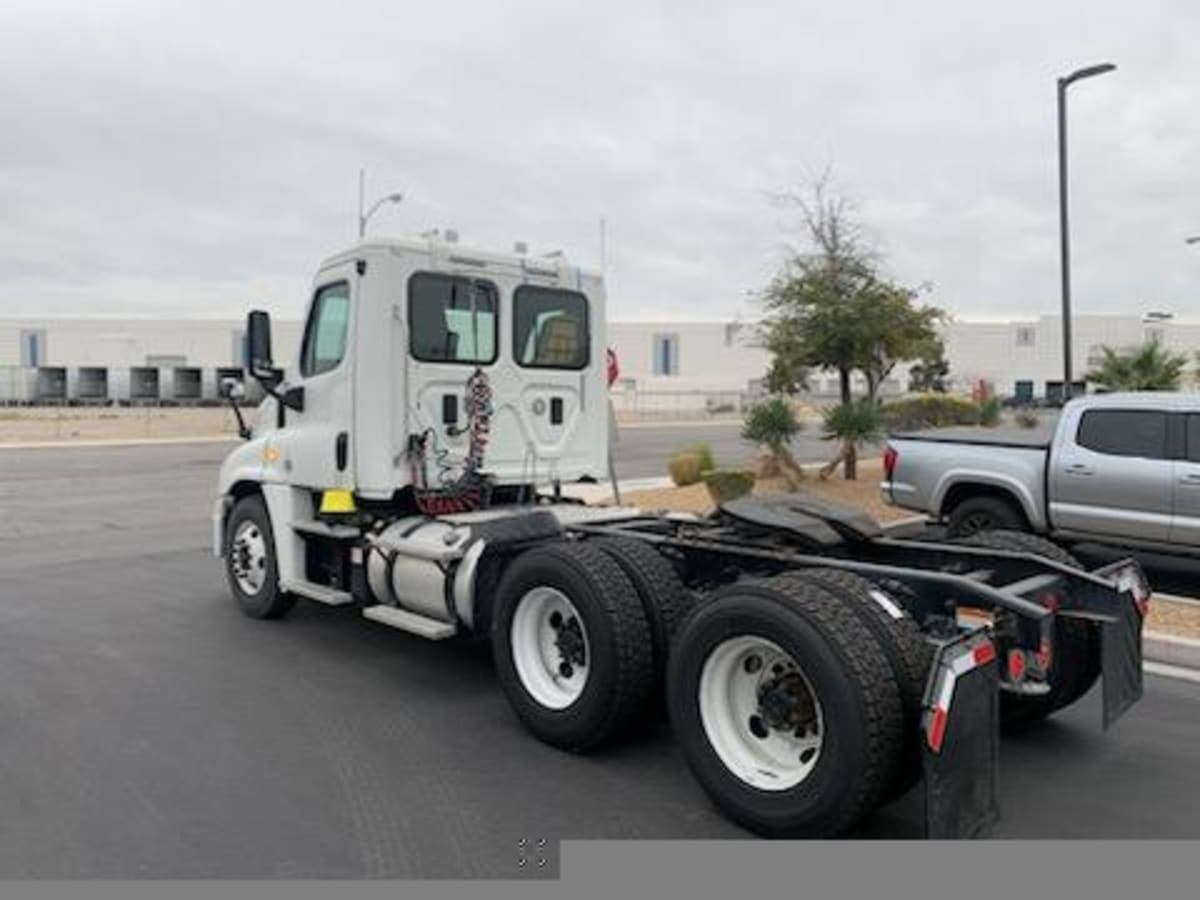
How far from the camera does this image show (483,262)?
733 cm

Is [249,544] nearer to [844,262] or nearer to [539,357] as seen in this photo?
[539,357]

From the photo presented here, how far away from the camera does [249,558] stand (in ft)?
26.7

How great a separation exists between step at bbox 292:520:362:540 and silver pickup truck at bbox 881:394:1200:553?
17.4 feet

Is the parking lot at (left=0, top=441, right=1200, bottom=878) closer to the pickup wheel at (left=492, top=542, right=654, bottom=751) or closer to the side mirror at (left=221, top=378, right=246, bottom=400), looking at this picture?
the pickup wheel at (left=492, top=542, right=654, bottom=751)

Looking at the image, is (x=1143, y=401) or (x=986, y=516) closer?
(x=1143, y=401)

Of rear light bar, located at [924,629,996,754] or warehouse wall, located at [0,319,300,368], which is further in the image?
warehouse wall, located at [0,319,300,368]

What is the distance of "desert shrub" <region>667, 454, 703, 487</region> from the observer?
17672 mm

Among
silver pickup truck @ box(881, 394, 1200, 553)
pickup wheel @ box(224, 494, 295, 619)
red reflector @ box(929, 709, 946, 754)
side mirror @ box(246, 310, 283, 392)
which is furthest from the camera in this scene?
silver pickup truck @ box(881, 394, 1200, 553)

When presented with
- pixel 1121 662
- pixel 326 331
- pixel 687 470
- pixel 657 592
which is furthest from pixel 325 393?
pixel 687 470

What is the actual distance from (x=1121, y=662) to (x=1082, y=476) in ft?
16.9

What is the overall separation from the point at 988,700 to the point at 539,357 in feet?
14.8

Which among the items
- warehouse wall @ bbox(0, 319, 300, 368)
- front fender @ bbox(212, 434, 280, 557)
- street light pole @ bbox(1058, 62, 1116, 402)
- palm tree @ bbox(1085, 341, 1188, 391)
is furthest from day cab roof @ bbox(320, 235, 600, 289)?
warehouse wall @ bbox(0, 319, 300, 368)

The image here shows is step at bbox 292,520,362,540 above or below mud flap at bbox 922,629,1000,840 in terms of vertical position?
above

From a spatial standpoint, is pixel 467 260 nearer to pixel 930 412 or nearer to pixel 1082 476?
pixel 1082 476
